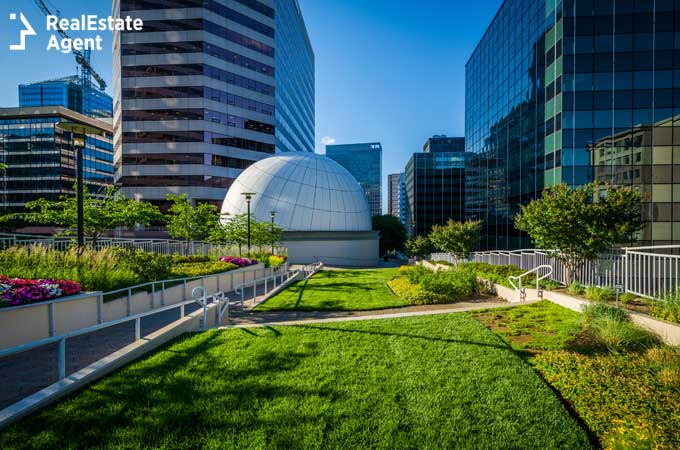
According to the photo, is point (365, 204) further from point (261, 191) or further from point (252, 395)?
point (252, 395)

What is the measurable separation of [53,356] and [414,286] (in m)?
11.8

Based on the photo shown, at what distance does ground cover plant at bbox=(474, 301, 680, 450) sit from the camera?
3.65m

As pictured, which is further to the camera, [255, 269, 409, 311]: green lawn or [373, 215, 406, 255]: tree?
[373, 215, 406, 255]: tree

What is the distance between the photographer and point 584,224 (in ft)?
35.0

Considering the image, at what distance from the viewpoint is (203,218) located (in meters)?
21.3

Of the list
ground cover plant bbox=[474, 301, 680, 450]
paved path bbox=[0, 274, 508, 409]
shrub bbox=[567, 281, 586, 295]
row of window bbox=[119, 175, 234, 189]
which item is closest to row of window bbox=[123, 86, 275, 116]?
row of window bbox=[119, 175, 234, 189]

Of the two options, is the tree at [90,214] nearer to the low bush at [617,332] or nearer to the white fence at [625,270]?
the low bush at [617,332]

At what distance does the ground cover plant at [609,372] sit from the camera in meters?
3.65

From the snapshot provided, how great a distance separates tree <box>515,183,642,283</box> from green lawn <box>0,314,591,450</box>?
709 cm

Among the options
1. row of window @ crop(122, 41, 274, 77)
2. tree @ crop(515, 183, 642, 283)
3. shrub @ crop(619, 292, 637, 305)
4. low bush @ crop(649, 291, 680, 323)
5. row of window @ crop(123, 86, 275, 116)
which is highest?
row of window @ crop(122, 41, 274, 77)

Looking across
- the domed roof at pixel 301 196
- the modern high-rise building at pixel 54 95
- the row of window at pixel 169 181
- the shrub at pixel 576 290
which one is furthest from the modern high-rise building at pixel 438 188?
the modern high-rise building at pixel 54 95

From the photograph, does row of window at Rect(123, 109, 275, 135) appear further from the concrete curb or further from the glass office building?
the concrete curb

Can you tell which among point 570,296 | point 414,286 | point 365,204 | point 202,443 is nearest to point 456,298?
point 414,286

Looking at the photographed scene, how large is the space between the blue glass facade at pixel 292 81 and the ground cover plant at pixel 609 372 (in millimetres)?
62288
